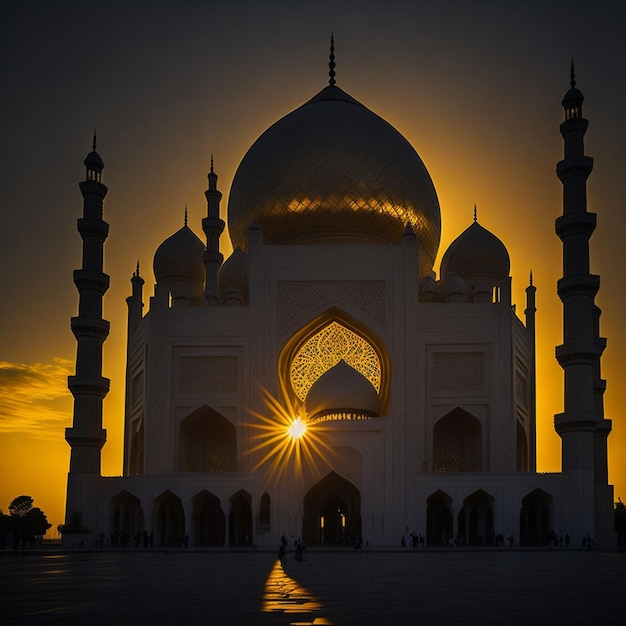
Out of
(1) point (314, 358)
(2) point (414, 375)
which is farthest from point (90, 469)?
(2) point (414, 375)

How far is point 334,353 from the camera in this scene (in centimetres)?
2284

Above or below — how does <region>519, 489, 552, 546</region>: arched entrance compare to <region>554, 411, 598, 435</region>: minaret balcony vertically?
below

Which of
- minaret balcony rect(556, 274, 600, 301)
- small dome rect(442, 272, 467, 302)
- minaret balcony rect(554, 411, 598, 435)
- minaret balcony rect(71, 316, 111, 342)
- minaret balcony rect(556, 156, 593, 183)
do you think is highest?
minaret balcony rect(556, 156, 593, 183)

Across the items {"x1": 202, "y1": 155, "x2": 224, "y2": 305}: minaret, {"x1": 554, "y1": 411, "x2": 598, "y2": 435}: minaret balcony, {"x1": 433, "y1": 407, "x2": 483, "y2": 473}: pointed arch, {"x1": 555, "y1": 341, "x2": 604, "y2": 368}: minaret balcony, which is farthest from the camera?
{"x1": 202, "y1": 155, "x2": 224, "y2": 305}: minaret

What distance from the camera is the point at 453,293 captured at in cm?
2362

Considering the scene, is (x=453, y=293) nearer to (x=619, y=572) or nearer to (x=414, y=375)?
(x=414, y=375)

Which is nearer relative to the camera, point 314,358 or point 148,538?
point 148,538

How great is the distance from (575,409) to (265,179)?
31.1 ft

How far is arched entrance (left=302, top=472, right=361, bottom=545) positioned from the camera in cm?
2102

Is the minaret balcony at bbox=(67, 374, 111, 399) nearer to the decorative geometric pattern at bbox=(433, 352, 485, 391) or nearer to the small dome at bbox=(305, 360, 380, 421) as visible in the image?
the small dome at bbox=(305, 360, 380, 421)

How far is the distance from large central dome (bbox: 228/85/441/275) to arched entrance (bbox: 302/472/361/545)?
589 centimetres

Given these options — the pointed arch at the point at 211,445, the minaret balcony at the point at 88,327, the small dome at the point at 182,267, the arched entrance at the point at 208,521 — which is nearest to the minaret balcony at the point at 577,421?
the arched entrance at the point at 208,521

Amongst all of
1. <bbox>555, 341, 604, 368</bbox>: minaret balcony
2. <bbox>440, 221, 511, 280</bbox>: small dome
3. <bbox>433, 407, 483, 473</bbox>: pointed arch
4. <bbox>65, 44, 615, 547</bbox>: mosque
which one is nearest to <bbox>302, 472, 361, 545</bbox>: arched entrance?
<bbox>65, 44, 615, 547</bbox>: mosque

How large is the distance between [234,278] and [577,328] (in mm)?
8166
